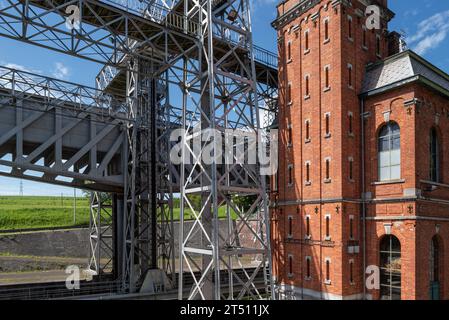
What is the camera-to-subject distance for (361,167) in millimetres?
18875

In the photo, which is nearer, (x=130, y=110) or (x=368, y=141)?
(x=368, y=141)

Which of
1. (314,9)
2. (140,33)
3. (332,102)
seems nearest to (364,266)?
(332,102)

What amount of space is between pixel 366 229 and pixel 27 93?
19303mm

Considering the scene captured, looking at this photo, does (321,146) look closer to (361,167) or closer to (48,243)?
(361,167)

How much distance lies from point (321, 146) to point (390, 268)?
266 inches

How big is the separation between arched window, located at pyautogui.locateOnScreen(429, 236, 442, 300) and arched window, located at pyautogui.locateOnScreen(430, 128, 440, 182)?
319cm

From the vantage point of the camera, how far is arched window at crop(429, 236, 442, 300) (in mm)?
17844

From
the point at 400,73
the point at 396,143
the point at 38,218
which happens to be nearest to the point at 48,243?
the point at 38,218

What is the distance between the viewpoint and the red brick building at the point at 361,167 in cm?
1702

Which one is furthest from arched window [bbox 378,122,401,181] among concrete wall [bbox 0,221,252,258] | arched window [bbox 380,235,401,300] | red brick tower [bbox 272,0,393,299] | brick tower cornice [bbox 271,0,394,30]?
concrete wall [bbox 0,221,252,258]

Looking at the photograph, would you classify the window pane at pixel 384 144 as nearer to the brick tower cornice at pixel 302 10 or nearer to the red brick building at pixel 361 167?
the red brick building at pixel 361 167

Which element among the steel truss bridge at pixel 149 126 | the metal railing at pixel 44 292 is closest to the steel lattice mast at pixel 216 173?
the steel truss bridge at pixel 149 126

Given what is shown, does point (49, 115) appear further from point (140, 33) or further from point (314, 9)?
point (314, 9)

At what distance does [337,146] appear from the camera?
18297mm
